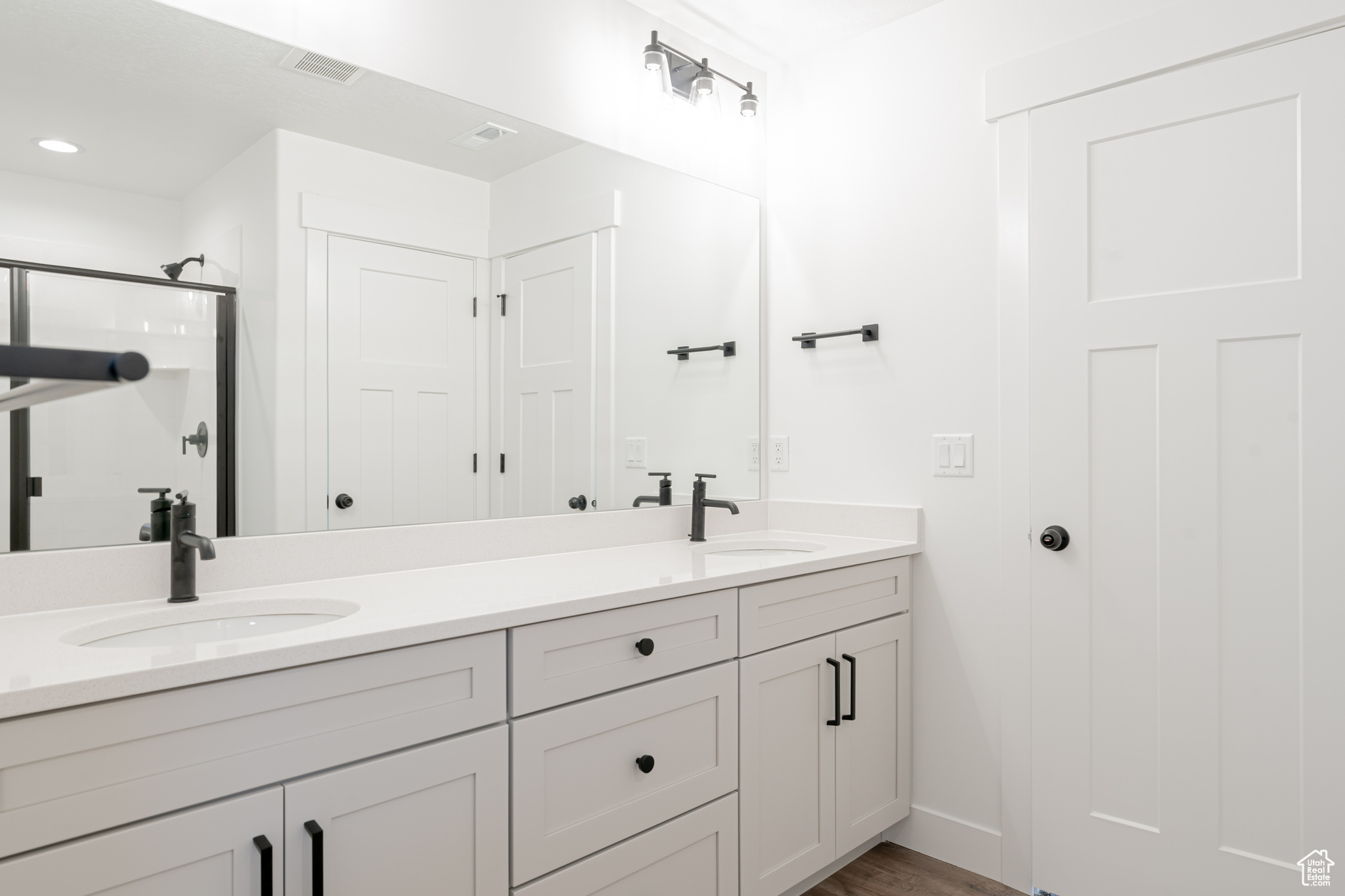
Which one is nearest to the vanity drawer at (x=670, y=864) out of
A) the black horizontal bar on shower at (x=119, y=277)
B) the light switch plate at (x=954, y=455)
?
the light switch plate at (x=954, y=455)

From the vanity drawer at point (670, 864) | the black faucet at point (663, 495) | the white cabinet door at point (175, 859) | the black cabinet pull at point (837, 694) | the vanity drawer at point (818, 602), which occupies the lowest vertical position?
the vanity drawer at point (670, 864)

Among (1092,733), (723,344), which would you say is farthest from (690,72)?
(1092,733)

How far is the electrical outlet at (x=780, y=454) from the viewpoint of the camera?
8.45 ft

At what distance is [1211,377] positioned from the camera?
1.73 metres

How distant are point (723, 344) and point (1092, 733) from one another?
59.3 inches

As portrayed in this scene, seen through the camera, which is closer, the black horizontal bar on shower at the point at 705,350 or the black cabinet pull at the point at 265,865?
the black cabinet pull at the point at 265,865

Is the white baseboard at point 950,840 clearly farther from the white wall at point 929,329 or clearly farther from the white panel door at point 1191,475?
the white panel door at point 1191,475

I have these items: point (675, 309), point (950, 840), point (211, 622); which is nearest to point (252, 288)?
point (211, 622)

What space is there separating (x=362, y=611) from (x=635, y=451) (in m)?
1.07

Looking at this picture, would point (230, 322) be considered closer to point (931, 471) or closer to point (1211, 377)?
point (931, 471)

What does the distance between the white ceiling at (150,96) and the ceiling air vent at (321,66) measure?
11mm

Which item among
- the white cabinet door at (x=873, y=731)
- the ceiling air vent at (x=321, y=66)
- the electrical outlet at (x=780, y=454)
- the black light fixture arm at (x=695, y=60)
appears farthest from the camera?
the electrical outlet at (x=780, y=454)

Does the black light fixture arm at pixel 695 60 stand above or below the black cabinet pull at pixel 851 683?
above

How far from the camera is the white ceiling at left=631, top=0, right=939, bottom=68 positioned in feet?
7.38
